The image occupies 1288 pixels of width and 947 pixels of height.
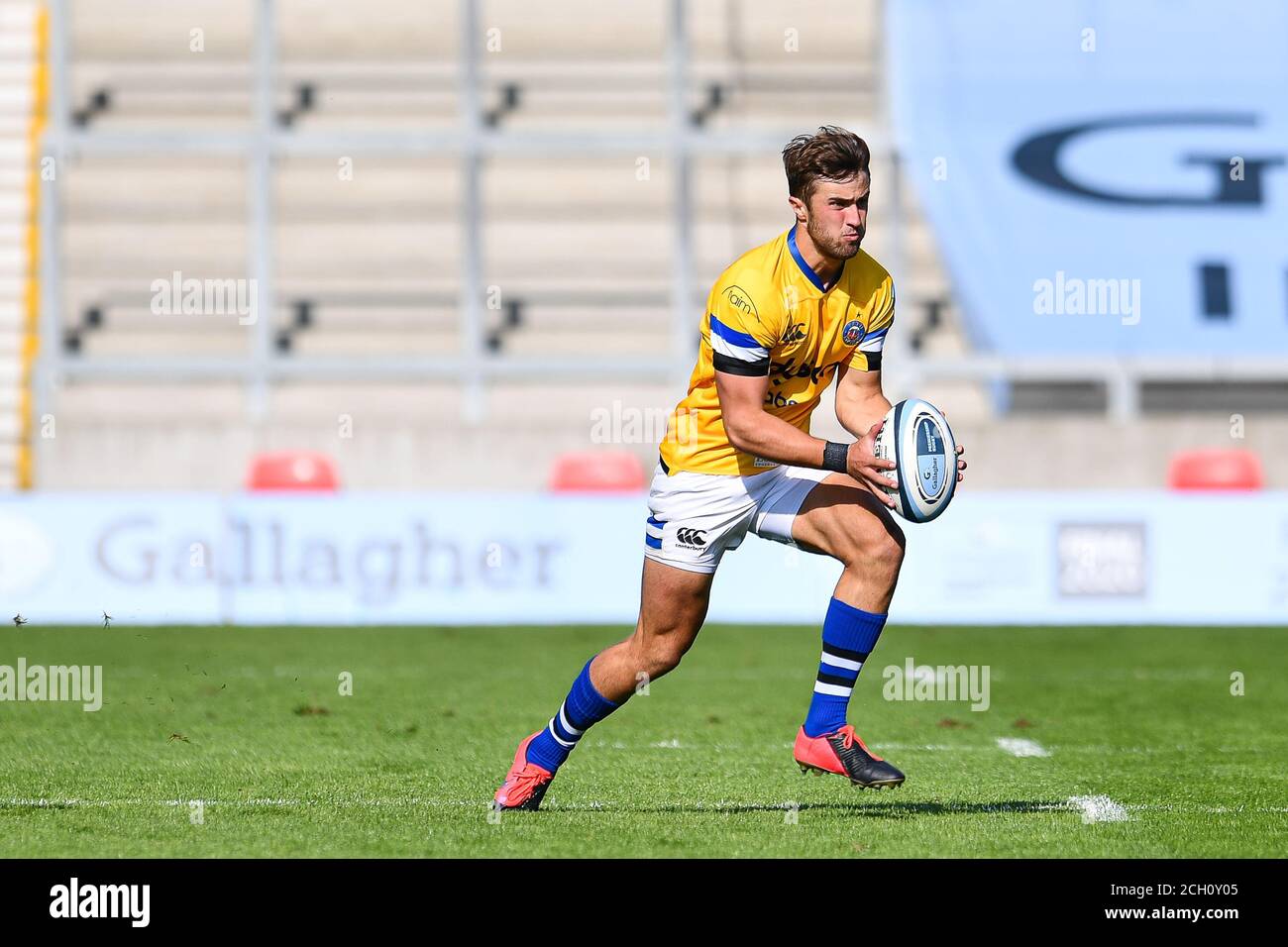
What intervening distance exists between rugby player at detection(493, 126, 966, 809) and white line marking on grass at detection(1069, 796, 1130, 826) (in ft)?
2.38

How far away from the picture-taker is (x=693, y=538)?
20.6ft

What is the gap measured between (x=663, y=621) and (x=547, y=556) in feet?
26.9

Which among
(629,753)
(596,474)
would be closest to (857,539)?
(629,753)

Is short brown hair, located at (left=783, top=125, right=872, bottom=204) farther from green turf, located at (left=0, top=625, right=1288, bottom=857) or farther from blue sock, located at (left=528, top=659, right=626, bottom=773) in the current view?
green turf, located at (left=0, top=625, right=1288, bottom=857)

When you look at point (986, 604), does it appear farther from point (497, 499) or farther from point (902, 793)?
point (902, 793)

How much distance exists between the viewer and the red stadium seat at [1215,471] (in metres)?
16.0

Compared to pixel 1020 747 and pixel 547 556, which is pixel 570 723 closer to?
pixel 1020 747

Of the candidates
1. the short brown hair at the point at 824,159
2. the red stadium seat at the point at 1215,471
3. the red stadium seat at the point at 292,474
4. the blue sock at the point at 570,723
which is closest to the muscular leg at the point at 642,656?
the blue sock at the point at 570,723

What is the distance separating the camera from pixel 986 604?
14.3m

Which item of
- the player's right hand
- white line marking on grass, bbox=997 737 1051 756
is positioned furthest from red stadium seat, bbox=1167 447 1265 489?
the player's right hand

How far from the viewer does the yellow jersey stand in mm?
6184

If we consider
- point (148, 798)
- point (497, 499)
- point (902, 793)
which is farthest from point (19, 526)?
point (902, 793)

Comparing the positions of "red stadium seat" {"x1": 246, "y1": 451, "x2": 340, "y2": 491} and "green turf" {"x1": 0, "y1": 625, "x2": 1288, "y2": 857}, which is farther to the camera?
"red stadium seat" {"x1": 246, "y1": 451, "x2": 340, "y2": 491}

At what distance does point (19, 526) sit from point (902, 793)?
30.0ft
